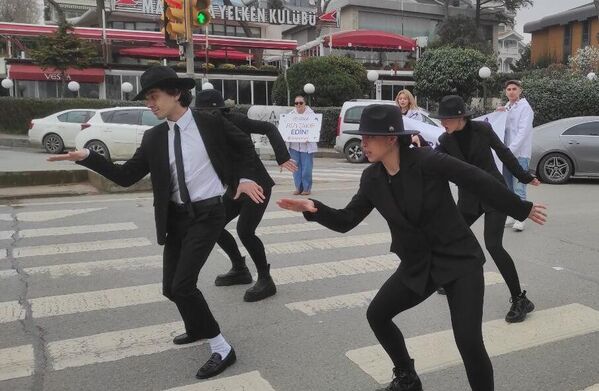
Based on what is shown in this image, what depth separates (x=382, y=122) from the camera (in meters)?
2.85

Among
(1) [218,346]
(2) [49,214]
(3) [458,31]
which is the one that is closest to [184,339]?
(1) [218,346]

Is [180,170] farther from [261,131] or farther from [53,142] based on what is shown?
[53,142]

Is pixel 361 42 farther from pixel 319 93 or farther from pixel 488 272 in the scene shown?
pixel 488 272

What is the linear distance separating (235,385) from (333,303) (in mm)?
1638

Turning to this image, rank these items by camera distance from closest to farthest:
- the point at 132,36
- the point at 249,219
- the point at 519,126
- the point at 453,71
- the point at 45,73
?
the point at 249,219 < the point at 519,126 < the point at 45,73 < the point at 453,71 < the point at 132,36

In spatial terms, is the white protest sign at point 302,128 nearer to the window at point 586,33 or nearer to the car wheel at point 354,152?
the car wheel at point 354,152

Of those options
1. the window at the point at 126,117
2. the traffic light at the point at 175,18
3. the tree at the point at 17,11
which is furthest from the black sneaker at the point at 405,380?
the tree at the point at 17,11

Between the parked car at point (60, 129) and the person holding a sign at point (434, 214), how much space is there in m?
17.1

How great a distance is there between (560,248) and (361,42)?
2873cm

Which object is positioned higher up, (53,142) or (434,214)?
(434,214)

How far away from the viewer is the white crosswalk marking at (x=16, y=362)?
149 inches

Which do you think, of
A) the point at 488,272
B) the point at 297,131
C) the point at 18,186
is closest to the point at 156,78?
the point at 488,272

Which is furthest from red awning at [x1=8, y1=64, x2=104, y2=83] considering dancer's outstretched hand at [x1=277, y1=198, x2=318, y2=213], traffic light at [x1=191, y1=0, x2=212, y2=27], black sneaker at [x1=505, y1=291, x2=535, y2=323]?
dancer's outstretched hand at [x1=277, y1=198, x2=318, y2=213]

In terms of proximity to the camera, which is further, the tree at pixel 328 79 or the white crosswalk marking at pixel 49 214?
the tree at pixel 328 79
